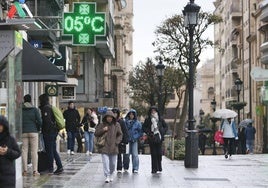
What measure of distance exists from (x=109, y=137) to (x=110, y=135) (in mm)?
52

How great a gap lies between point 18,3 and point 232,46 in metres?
73.5

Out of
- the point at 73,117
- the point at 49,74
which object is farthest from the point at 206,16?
the point at 49,74

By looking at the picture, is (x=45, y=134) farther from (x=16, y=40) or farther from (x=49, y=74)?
(x=16, y=40)

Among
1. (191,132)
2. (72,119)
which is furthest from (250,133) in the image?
(191,132)

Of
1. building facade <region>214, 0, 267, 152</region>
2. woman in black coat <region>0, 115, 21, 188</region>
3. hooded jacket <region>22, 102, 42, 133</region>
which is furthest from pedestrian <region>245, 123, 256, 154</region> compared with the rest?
woman in black coat <region>0, 115, 21, 188</region>

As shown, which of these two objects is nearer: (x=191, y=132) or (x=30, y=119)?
(x=30, y=119)

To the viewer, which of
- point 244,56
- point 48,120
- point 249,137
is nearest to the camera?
point 48,120

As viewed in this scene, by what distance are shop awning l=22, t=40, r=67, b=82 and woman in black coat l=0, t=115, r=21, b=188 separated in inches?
283

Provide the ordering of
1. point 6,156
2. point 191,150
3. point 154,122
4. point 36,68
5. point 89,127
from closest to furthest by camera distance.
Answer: point 6,156, point 36,68, point 154,122, point 191,150, point 89,127

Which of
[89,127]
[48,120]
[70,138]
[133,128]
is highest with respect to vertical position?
[48,120]

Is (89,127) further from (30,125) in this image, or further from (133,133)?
(30,125)

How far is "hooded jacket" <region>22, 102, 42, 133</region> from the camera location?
687 inches

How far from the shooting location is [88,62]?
180 feet

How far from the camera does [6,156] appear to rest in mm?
9953
